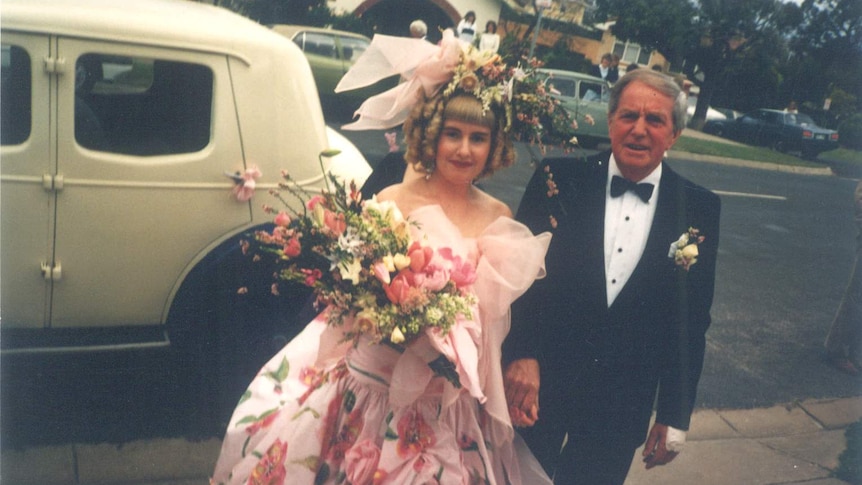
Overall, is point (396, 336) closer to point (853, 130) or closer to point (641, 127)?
point (641, 127)

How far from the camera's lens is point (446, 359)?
216 centimetres

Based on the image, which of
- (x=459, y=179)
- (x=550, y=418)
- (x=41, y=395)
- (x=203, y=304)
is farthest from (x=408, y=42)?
(x=41, y=395)

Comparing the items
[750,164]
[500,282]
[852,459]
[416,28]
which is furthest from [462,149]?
[750,164]

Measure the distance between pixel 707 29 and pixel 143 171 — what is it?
15.5 metres

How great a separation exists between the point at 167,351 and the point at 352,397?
179 centimetres

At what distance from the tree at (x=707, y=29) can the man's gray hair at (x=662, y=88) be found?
15.1 meters

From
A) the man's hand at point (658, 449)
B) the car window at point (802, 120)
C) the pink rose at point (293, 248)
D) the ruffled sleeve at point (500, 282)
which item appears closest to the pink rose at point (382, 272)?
the pink rose at point (293, 248)

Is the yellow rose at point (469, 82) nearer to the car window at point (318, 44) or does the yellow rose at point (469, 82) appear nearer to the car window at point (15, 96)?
the car window at point (15, 96)

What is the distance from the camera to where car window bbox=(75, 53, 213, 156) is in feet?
Answer: 11.4

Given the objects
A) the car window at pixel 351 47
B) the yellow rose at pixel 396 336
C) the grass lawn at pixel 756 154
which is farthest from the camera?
the grass lawn at pixel 756 154

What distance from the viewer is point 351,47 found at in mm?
14305

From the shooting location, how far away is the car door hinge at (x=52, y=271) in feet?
11.2

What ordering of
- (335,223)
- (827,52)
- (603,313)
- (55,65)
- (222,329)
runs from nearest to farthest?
(335,223), (603,313), (55,65), (222,329), (827,52)

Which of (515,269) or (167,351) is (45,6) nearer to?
(167,351)
